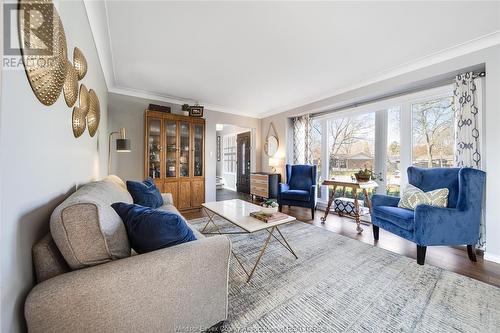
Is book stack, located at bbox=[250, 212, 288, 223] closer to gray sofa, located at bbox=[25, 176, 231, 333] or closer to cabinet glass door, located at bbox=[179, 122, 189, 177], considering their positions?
gray sofa, located at bbox=[25, 176, 231, 333]

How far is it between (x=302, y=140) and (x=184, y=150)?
2748 mm

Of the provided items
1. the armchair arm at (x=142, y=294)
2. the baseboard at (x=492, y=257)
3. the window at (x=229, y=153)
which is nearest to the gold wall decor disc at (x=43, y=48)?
the armchair arm at (x=142, y=294)

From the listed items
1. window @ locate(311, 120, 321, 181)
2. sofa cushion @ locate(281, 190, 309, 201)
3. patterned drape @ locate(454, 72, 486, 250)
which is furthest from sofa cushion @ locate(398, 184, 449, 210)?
window @ locate(311, 120, 321, 181)

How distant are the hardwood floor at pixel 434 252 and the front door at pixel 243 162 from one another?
313 cm

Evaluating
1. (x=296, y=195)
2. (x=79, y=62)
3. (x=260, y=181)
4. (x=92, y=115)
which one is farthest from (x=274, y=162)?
(x=79, y=62)

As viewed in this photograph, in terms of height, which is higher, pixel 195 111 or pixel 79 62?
pixel 195 111

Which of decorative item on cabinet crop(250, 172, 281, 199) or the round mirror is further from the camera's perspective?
the round mirror

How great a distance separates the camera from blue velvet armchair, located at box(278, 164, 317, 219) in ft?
11.8

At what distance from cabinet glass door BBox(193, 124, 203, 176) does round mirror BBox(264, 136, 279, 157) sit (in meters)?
1.87

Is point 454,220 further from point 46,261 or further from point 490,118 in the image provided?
point 46,261

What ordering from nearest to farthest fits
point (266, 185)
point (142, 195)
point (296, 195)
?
point (142, 195), point (296, 195), point (266, 185)

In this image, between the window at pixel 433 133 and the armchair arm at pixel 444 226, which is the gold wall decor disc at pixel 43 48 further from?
the window at pixel 433 133

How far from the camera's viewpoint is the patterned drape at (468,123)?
2325 mm

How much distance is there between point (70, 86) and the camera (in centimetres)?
128
